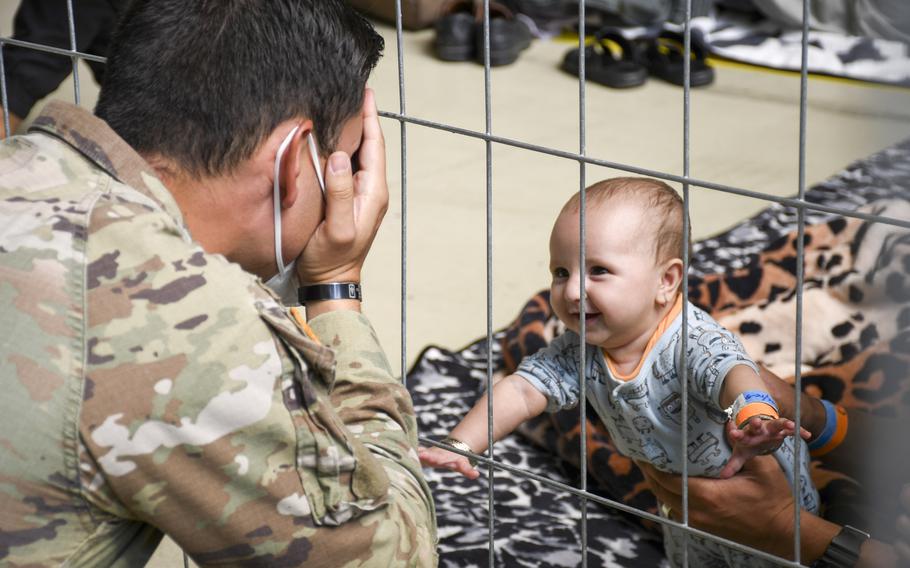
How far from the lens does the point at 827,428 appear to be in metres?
2.02

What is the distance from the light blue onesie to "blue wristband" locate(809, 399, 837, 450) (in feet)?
0.50

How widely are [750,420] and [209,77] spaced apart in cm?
77

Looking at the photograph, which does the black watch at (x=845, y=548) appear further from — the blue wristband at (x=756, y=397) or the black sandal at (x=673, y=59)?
the black sandal at (x=673, y=59)

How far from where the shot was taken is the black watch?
1.67 meters

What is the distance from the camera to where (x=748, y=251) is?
3.05 metres

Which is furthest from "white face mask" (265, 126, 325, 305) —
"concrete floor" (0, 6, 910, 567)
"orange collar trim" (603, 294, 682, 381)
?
"concrete floor" (0, 6, 910, 567)

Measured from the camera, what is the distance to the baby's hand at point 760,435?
1.39 metres

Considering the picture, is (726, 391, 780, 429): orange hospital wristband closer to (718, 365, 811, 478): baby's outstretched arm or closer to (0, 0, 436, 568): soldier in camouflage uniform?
(718, 365, 811, 478): baby's outstretched arm

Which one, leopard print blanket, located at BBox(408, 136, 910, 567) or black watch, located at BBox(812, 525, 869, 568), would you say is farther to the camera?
leopard print blanket, located at BBox(408, 136, 910, 567)

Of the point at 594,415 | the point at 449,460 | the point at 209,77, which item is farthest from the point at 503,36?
the point at 209,77

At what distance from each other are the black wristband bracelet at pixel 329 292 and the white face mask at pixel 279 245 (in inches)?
1.4

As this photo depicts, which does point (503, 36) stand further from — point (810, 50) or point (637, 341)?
point (637, 341)

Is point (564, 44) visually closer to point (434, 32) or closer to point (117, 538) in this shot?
point (434, 32)

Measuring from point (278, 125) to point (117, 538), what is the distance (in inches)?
16.9
